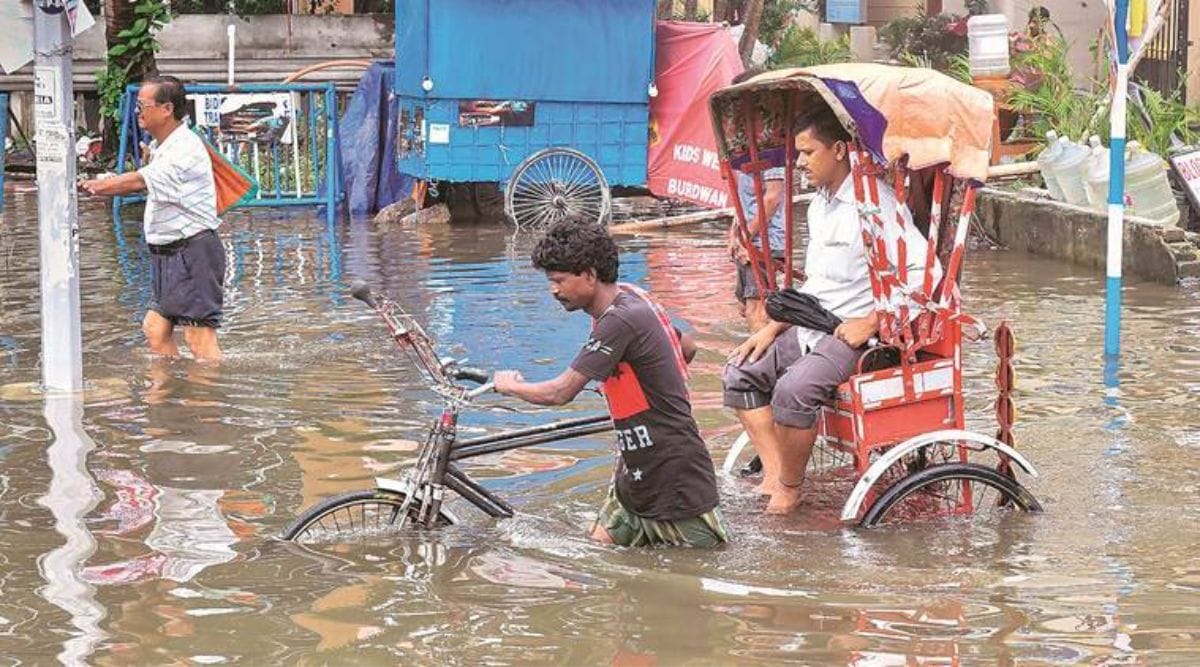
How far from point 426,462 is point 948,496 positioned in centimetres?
197

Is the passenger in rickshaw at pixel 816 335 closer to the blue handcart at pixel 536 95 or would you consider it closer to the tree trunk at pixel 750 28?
the blue handcart at pixel 536 95

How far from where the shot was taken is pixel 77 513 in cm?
731

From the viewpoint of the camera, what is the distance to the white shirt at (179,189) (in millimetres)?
10000

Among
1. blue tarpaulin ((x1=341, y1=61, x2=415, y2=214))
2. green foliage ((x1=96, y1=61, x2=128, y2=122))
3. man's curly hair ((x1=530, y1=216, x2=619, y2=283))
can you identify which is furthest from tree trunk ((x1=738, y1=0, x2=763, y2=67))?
man's curly hair ((x1=530, y1=216, x2=619, y2=283))

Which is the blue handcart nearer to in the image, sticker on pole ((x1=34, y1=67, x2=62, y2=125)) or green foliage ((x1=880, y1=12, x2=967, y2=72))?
sticker on pole ((x1=34, y1=67, x2=62, y2=125))

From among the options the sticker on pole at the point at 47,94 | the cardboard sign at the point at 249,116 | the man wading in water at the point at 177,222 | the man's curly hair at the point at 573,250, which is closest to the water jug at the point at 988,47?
the cardboard sign at the point at 249,116

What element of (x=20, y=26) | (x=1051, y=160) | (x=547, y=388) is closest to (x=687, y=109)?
(x=1051, y=160)

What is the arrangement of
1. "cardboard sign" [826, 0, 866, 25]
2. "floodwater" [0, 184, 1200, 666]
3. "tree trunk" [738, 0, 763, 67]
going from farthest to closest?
"cardboard sign" [826, 0, 866, 25] → "tree trunk" [738, 0, 763, 67] → "floodwater" [0, 184, 1200, 666]

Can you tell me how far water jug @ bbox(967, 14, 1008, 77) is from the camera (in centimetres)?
1889

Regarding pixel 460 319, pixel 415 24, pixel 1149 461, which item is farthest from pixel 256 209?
pixel 1149 461

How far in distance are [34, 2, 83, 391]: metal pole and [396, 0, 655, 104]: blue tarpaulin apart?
777 cm

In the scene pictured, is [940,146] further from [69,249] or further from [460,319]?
[460,319]

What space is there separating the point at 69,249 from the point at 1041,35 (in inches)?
530

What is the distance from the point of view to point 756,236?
8.93m
